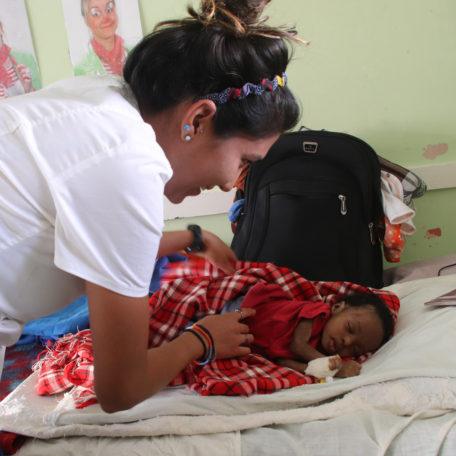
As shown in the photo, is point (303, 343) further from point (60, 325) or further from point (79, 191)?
point (60, 325)

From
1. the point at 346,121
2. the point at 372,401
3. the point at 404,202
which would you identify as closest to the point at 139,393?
the point at 372,401

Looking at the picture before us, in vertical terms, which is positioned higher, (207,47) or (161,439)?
(207,47)

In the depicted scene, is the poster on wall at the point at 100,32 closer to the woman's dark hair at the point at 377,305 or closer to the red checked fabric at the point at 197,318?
the red checked fabric at the point at 197,318

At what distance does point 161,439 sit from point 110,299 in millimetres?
412

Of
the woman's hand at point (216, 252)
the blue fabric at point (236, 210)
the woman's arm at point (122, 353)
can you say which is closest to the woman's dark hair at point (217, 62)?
the woman's arm at point (122, 353)

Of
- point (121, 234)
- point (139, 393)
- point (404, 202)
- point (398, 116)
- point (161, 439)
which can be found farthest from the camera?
point (398, 116)

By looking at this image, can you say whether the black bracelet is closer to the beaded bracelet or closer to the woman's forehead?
the beaded bracelet

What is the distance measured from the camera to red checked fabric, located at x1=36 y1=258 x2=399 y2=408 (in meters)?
1.08

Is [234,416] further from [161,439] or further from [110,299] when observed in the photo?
[110,299]

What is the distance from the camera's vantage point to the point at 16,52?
2.03 m

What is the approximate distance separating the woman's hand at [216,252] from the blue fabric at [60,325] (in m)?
0.78

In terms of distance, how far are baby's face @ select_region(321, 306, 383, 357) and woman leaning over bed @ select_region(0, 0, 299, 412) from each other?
530mm

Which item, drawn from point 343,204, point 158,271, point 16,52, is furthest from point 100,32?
point 343,204

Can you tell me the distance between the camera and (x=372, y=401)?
0.95 meters
